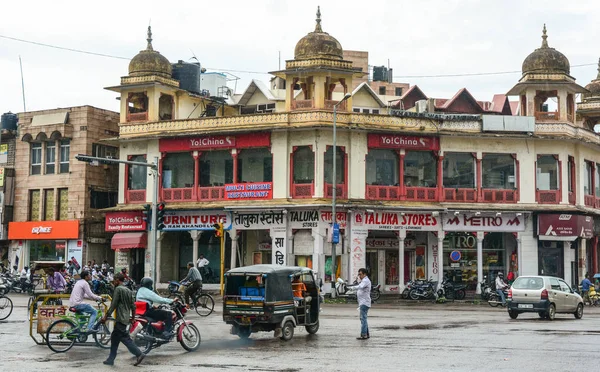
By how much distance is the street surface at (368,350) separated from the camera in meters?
13.4

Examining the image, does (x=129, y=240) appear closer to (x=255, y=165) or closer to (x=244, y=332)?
(x=255, y=165)

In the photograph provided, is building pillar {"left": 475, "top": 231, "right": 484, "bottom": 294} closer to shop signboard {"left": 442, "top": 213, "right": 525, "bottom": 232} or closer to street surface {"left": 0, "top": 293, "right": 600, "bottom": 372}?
shop signboard {"left": 442, "top": 213, "right": 525, "bottom": 232}

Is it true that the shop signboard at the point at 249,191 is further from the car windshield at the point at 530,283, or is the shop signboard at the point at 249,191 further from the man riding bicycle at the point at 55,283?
the car windshield at the point at 530,283

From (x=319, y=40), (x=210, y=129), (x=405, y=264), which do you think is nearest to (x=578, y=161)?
(x=405, y=264)

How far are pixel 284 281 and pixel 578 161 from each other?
86.5 feet

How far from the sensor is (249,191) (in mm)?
37531

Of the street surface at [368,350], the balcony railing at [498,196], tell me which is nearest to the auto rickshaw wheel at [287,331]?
the street surface at [368,350]

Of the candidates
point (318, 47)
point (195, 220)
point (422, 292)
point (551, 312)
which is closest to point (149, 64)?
point (195, 220)

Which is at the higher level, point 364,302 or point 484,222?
point 484,222

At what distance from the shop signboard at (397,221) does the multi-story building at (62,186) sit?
15.0m

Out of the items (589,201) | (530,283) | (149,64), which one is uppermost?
(149,64)

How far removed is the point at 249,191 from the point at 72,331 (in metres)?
22.3

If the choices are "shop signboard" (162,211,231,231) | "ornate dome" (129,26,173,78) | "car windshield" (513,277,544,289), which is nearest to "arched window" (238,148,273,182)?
"shop signboard" (162,211,231,231)

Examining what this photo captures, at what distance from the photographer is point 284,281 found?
17.9 m
